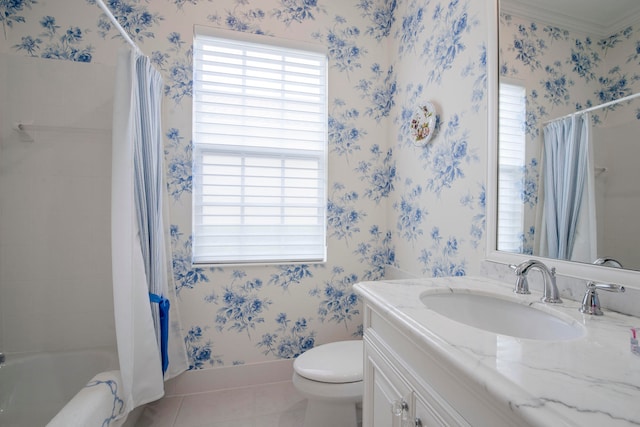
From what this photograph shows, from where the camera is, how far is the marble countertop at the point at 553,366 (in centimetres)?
34

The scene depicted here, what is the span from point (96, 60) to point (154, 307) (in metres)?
1.43

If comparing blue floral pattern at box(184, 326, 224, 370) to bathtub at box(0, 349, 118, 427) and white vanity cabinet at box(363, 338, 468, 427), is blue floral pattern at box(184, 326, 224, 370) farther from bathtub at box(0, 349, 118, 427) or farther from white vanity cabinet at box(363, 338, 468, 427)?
white vanity cabinet at box(363, 338, 468, 427)

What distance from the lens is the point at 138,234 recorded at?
4.09 ft

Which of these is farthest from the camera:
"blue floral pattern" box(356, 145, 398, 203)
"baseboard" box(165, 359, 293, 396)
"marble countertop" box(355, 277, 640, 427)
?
"blue floral pattern" box(356, 145, 398, 203)

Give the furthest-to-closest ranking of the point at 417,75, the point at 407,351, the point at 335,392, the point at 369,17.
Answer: the point at 369,17, the point at 417,75, the point at 335,392, the point at 407,351

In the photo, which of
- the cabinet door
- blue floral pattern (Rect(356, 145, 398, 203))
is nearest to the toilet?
the cabinet door

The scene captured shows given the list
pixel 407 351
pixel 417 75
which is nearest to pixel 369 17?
pixel 417 75

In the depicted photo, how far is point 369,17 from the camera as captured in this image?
6.12 ft

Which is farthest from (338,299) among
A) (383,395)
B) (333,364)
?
(383,395)

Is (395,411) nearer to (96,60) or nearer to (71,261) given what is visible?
(71,261)

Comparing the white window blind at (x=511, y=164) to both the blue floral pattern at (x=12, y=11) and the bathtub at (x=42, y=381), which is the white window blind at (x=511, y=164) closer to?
the bathtub at (x=42, y=381)

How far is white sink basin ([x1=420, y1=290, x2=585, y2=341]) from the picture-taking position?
0.71 m

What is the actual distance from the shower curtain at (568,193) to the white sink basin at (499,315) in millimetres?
215

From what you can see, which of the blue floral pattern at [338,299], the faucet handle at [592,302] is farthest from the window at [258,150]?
the faucet handle at [592,302]
